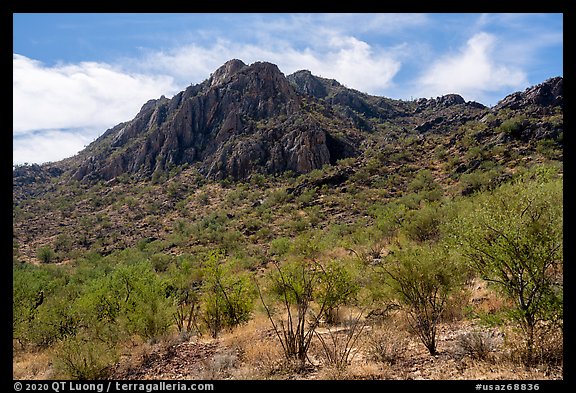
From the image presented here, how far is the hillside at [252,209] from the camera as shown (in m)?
10.4

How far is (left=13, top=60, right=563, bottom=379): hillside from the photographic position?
410 inches

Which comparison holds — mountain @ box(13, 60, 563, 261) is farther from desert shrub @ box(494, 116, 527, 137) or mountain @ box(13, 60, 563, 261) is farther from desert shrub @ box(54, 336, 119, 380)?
desert shrub @ box(54, 336, 119, 380)

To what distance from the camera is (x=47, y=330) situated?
1593cm

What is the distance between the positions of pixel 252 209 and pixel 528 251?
47371 millimetres

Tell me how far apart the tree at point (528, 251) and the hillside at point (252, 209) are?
0.33m

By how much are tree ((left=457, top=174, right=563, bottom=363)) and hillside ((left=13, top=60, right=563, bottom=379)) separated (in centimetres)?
33

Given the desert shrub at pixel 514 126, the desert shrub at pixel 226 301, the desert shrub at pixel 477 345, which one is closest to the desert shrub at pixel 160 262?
the desert shrub at pixel 226 301

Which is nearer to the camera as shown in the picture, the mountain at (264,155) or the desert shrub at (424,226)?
the desert shrub at (424,226)

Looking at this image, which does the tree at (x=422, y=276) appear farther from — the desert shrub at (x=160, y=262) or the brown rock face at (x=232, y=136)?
the brown rock face at (x=232, y=136)

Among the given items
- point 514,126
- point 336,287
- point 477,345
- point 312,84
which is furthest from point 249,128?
point 477,345

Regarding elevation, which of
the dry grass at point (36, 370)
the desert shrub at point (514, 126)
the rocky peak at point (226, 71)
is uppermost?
the rocky peak at point (226, 71)

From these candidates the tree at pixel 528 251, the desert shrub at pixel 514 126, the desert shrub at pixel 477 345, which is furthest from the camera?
the desert shrub at pixel 514 126
